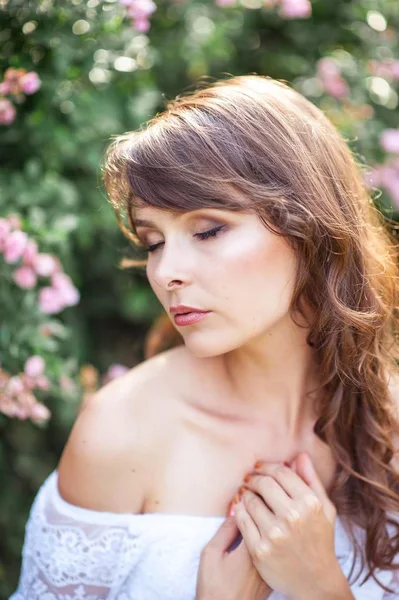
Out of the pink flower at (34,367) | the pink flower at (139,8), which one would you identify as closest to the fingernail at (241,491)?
the pink flower at (34,367)

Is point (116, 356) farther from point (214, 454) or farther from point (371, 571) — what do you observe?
point (371, 571)

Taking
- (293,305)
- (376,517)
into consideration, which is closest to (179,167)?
(293,305)

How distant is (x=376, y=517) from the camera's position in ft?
6.29

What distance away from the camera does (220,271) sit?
159 cm

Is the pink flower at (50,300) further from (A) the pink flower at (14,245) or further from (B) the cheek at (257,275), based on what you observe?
(B) the cheek at (257,275)

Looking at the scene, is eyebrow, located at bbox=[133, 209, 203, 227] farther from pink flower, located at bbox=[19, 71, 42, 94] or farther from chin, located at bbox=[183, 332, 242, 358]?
pink flower, located at bbox=[19, 71, 42, 94]

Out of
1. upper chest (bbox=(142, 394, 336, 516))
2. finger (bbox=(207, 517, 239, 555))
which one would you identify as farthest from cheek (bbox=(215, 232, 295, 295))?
finger (bbox=(207, 517, 239, 555))

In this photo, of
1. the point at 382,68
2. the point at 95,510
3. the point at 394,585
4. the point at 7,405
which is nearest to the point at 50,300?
the point at 7,405

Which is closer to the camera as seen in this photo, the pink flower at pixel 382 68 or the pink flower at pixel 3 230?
the pink flower at pixel 3 230

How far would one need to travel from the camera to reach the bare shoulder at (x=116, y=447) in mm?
1823

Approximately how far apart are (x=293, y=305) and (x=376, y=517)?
2.16 feet

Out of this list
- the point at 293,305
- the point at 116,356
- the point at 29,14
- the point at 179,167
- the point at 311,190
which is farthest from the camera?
the point at 116,356

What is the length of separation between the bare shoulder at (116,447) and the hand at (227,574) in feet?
0.82

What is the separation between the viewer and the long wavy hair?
159 centimetres
